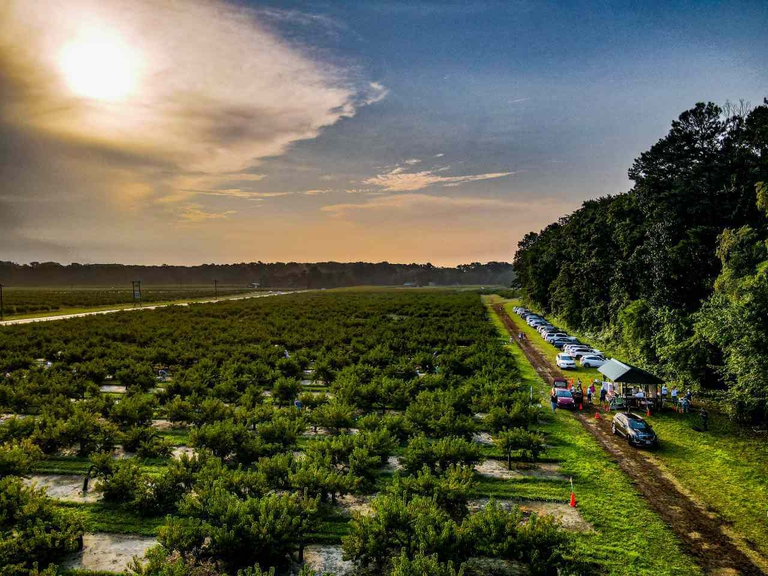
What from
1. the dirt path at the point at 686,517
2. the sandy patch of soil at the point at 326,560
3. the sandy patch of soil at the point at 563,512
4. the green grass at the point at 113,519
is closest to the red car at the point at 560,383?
the dirt path at the point at 686,517

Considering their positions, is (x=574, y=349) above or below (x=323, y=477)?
below

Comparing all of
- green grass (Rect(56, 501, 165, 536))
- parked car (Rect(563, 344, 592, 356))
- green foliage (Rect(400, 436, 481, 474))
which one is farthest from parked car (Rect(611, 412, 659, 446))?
parked car (Rect(563, 344, 592, 356))

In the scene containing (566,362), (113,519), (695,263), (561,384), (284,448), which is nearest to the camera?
(113,519)

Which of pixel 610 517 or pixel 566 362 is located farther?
pixel 566 362

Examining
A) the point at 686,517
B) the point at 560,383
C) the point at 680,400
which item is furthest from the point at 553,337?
the point at 686,517

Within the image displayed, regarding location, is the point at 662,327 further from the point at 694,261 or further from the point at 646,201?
the point at 646,201

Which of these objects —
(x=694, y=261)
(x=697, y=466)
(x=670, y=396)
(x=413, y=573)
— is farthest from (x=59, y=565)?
(x=694, y=261)

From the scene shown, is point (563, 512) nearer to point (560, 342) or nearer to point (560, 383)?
point (560, 383)
